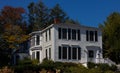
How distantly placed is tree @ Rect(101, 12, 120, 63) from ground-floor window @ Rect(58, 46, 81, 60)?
8.77m

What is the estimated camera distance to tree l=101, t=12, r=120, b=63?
189 feet

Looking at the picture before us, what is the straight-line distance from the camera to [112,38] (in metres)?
59.4

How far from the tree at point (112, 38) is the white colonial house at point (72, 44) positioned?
17.7ft

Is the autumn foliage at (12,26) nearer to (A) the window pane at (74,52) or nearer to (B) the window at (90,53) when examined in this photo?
(A) the window pane at (74,52)

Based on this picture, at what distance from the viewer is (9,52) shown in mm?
60625

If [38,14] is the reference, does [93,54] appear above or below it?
below

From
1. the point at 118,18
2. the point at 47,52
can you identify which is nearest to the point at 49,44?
the point at 47,52

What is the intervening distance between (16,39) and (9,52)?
370 centimetres

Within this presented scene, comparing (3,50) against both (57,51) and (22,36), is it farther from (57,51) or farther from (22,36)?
(57,51)

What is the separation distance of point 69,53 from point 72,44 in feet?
4.84

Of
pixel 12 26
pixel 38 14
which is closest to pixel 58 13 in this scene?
pixel 38 14

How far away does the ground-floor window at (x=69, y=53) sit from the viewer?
5006 centimetres

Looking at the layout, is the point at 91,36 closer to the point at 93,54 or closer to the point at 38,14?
the point at 93,54

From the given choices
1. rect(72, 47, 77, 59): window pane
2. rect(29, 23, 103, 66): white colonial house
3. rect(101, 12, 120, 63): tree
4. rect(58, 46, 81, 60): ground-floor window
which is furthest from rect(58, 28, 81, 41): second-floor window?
rect(101, 12, 120, 63): tree
